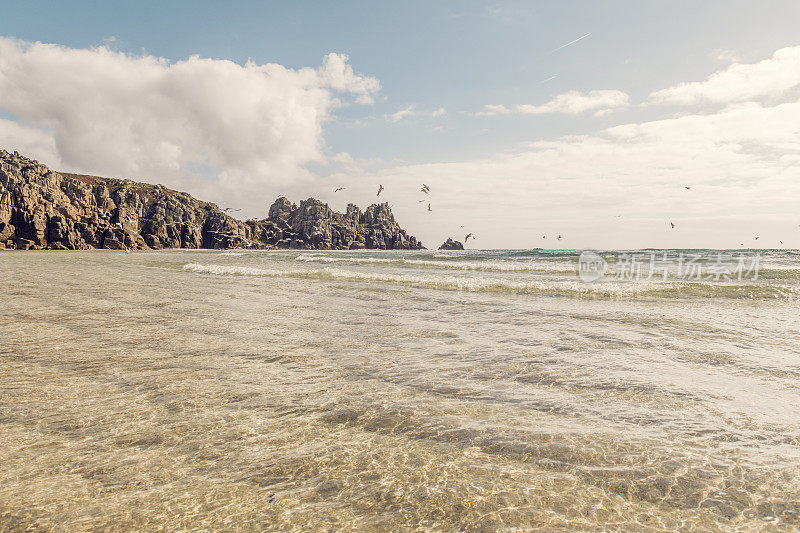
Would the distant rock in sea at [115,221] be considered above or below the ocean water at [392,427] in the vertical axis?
above

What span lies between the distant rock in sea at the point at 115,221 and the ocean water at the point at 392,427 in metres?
111

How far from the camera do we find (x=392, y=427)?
3.85 m

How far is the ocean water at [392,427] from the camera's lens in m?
2.60

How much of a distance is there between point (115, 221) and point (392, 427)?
13911 centimetres

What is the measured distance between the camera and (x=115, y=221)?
113812 mm

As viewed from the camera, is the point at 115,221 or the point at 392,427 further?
the point at 115,221

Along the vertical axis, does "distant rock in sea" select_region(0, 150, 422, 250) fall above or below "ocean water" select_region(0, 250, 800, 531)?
above

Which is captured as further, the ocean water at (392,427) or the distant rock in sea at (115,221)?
the distant rock in sea at (115,221)

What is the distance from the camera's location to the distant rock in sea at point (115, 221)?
9100cm

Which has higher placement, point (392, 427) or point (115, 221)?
point (115, 221)

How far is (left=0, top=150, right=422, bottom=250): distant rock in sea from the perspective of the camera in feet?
299

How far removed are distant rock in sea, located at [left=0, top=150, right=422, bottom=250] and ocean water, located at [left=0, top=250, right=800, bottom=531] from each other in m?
111

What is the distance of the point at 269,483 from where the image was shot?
286 cm

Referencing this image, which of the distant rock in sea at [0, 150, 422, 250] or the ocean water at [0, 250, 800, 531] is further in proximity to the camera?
the distant rock in sea at [0, 150, 422, 250]
